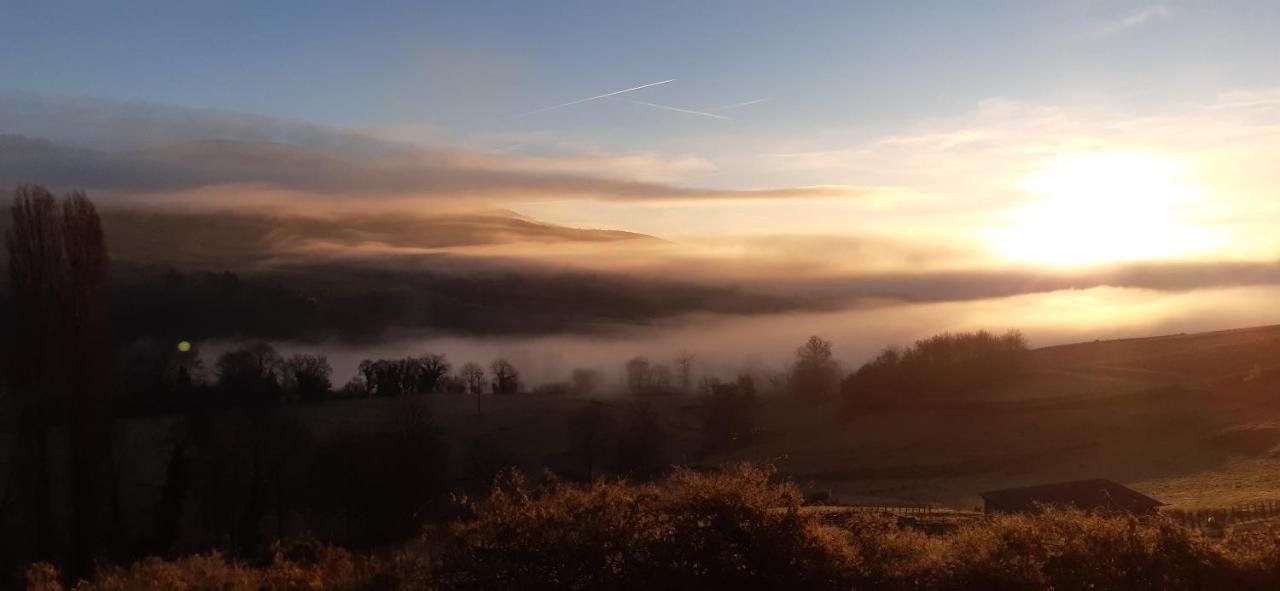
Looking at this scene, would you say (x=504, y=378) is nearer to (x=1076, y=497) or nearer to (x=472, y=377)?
(x=472, y=377)

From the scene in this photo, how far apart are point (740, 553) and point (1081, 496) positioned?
32.3 metres

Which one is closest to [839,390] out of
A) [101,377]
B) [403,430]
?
[403,430]

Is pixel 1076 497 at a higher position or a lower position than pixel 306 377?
lower

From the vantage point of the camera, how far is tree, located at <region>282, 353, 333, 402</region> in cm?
8094

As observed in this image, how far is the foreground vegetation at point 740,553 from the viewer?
1339 cm

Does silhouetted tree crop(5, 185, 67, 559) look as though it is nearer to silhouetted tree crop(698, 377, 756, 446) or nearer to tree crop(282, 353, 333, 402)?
tree crop(282, 353, 333, 402)

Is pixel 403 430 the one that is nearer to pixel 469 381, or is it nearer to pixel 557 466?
pixel 557 466

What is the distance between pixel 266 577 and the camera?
591 inches

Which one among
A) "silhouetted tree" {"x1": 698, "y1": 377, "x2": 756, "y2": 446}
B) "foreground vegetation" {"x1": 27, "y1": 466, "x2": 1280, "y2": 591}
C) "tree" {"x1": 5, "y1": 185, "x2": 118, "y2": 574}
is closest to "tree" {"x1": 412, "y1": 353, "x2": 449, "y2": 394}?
"silhouetted tree" {"x1": 698, "y1": 377, "x2": 756, "y2": 446}

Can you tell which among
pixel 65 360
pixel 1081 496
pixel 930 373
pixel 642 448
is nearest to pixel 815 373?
pixel 930 373

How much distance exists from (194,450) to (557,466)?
2057 cm

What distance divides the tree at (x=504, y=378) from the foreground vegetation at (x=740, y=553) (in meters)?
84.4

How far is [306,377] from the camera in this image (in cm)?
8225

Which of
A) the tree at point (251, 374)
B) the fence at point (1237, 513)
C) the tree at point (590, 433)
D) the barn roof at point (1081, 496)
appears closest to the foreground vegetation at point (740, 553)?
the fence at point (1237, 513)
